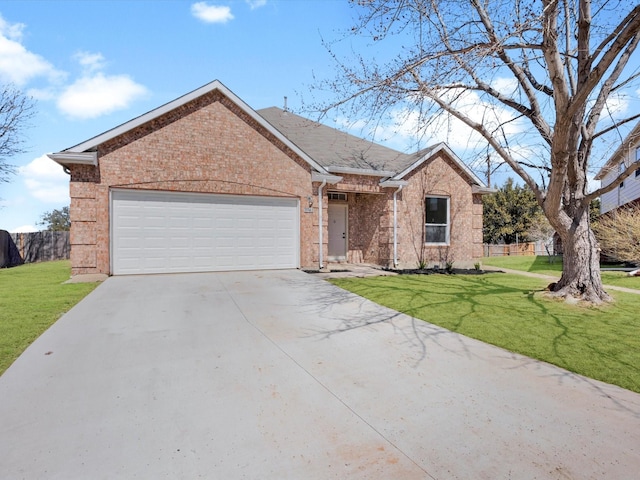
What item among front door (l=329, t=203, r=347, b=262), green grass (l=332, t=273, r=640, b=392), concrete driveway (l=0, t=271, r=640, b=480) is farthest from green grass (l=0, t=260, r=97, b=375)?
front door (l=329, t=203, r=347, b=262)

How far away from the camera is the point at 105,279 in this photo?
9500 millimetres

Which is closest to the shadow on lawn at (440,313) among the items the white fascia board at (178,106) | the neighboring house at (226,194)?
the neighboring house at (226,194)

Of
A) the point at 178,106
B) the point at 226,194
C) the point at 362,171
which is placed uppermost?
the point at 178,106

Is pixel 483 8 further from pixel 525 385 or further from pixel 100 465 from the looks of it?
pixel 100 465

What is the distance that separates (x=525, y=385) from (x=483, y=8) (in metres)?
6.93

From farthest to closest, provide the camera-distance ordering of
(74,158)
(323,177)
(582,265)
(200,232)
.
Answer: (323,177) → (200,232) → (74,158) → (582,265)

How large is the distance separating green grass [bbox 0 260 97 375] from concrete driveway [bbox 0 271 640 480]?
259mm

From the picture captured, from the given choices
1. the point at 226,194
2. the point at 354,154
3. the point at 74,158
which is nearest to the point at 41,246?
the point at 74,158

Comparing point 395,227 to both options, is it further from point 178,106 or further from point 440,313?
point 178,106

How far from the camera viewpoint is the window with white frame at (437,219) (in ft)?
47.1

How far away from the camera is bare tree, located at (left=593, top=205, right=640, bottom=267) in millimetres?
13016

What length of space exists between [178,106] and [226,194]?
286 centimetres

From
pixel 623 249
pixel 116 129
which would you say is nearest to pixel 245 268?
pixel 116 129

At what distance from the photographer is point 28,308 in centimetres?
655
